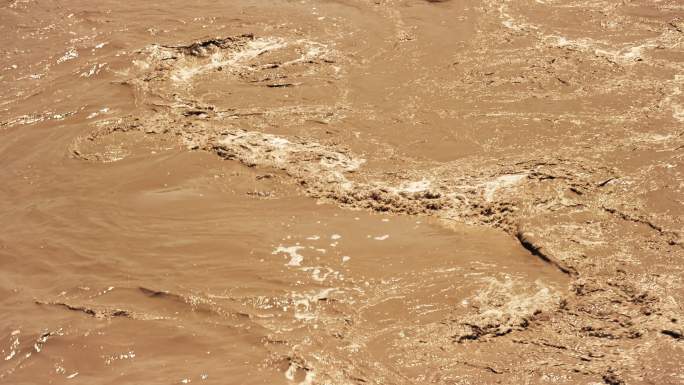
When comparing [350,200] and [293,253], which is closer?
[293,253]

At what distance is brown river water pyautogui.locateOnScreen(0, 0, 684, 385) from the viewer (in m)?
3.10

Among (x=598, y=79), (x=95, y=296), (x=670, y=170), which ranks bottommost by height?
(x=95, y=296)

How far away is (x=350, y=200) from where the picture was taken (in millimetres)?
4172

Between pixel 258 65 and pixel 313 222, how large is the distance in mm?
2812

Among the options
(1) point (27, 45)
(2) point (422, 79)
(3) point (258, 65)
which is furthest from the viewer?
(1) point (27, 45)

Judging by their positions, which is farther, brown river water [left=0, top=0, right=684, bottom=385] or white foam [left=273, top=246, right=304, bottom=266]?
white foam [left=273, top=246, right=304, bottom=266]

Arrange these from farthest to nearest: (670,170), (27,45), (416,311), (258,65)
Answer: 1. (27,45)
2. (258,65)
3. (670,170)
4. (416,311)

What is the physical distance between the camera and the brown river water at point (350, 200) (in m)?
3.10

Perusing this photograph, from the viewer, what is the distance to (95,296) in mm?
3566

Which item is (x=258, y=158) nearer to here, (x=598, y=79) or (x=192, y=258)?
(x=192, y=258)

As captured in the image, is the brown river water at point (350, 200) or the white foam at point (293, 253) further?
the white foam at point (293, 253)

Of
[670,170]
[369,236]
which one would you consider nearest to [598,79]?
[670,170]

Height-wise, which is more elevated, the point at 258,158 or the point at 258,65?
the point at 258,65

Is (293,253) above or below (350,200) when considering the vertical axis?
below
